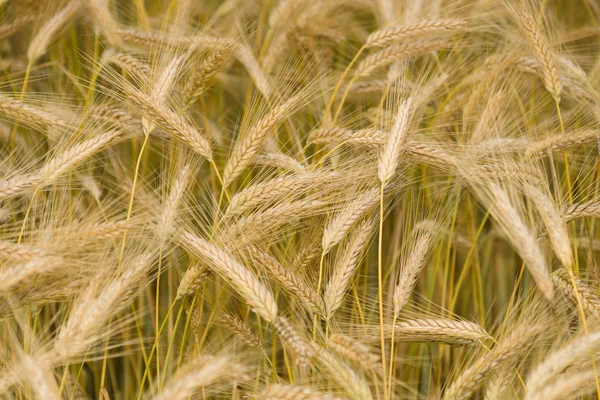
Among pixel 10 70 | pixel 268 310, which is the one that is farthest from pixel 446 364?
pixel 10 70

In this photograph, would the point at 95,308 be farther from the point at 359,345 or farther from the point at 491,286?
the point at 491,286

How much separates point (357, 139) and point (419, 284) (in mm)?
626

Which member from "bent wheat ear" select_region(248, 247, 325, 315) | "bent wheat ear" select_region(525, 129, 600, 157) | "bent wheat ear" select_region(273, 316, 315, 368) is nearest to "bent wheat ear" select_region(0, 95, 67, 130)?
"bent wheat ear" select_region(248, 247, 325, 315)

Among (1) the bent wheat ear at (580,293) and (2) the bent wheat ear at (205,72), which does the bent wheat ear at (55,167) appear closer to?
(2) the bent wheat ear at (205,72)

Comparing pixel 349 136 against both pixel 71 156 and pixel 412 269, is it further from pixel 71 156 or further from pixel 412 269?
pixel 71 156

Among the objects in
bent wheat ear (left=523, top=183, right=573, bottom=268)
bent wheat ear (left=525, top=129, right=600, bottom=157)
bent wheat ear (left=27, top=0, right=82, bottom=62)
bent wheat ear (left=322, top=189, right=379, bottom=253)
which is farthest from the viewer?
bent wheat ear (left=27, top=0, right=82, bottom=62)

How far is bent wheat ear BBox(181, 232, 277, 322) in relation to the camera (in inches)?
45.3

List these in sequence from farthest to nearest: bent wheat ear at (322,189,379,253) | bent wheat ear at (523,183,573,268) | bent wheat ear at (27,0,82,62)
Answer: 1. bent wheat ear at (27,0,82,62)
2. bent wheat ear at (322,189,379,253)
3. bent wheat ear at (523,183,573,268)

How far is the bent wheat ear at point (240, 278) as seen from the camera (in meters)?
1.15

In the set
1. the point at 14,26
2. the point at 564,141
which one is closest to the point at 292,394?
the point at 564,141

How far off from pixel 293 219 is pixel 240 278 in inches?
9.5

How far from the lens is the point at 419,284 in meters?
1.75

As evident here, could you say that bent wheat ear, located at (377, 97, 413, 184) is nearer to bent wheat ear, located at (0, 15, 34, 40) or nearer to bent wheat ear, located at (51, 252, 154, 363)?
bent wheat ear, located at (51, 252, 154, 363)

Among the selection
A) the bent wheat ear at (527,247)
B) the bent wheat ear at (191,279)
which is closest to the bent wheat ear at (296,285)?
the bent wheat ear at (191,279)
